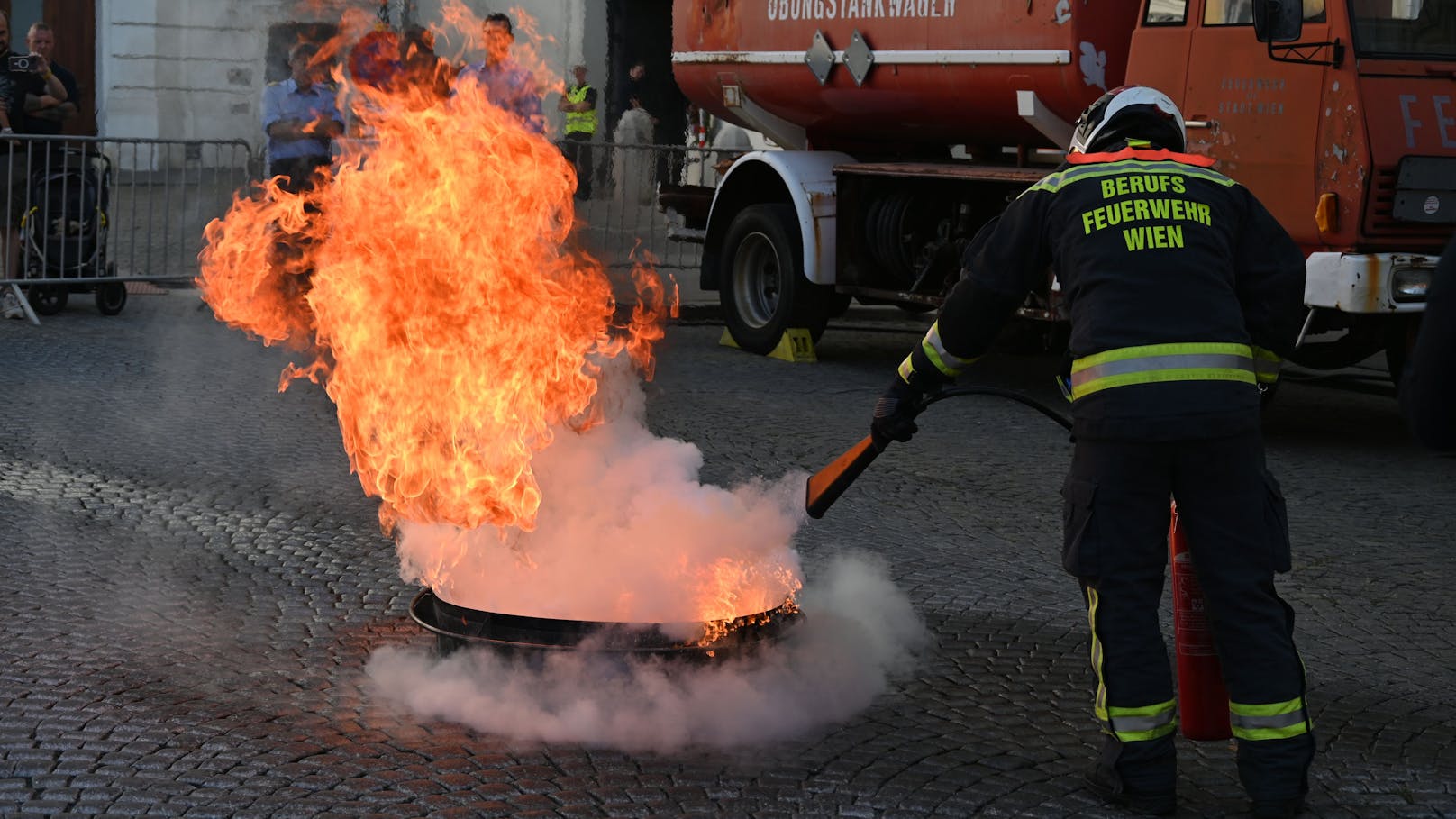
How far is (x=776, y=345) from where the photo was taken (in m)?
12.9

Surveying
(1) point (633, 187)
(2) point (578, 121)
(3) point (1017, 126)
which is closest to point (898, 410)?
(3) point (1017, 126)

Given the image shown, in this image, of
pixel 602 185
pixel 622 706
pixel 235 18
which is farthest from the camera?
pixel 235 18

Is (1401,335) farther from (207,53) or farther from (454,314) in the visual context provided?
(207,53)

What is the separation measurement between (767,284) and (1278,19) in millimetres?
5248

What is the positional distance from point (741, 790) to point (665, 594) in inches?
31.4

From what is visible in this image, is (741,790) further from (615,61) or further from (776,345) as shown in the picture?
(615,61)

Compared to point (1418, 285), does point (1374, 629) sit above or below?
below

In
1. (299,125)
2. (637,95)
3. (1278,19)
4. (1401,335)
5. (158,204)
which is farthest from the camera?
(637,95)

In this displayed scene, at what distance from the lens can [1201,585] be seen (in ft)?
13.5

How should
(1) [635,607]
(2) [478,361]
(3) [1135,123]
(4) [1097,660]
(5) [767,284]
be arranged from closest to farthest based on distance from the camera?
(4) [1097,660]
(3) [1135,123]
(1) [635,607]
(2) [478,361]
(5) [767,284]

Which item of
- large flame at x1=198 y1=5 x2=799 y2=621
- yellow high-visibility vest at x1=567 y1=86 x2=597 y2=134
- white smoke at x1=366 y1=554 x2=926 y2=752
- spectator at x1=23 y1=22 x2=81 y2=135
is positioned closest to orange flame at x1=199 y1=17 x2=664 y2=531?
large flame at x1=198 y1=5 x2=799 y2=621

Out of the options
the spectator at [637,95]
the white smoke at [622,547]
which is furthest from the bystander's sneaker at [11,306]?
the spectator at [637,95]

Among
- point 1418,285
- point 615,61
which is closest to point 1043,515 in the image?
point 1418,285

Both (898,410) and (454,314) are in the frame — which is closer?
(898,410)
